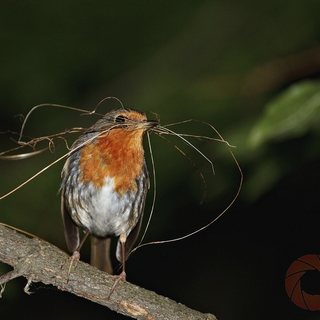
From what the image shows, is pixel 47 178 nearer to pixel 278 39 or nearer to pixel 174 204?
pixel 174 204

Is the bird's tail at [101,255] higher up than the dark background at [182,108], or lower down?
lower down

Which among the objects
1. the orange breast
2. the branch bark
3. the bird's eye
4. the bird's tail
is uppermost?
the bird's eye

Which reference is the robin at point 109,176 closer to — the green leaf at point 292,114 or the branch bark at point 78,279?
the branch bark at point 78,279

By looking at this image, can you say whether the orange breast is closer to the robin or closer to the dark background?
the robin

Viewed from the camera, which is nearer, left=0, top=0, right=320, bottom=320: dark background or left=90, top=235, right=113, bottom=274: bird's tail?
left=90, top=235, right=113, bottom=274: bird's tail

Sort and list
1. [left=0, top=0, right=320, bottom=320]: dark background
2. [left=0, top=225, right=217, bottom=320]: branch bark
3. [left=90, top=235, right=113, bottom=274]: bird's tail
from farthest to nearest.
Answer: [left=0, top=0, right=320, bottom=320]: dark background
[left=90, top=235, right=113, bottom=274]: bird's tail
[left=0, top=225, right=217, bottom=320]: branch bark

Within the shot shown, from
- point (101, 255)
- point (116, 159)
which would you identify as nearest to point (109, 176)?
point (116, 159)

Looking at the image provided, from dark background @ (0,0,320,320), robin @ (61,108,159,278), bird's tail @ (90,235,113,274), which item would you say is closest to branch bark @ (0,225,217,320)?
robin @ (61,108,159,278)

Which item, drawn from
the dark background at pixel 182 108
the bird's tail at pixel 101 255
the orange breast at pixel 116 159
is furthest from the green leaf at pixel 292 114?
the bird's tail at pixel 101 255
